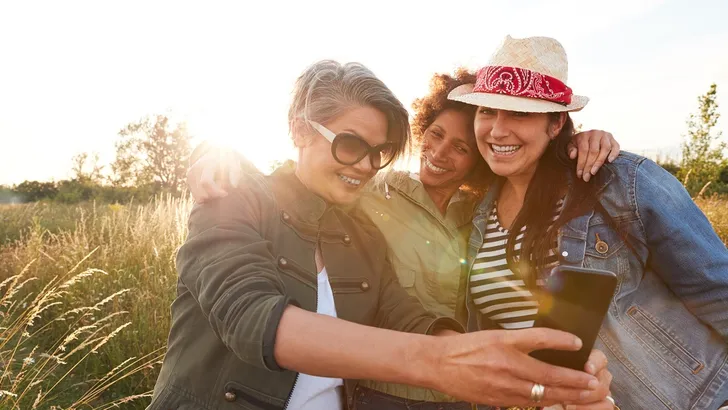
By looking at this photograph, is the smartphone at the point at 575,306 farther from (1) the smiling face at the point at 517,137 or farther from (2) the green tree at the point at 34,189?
(2) the green tree at the point at 34,189

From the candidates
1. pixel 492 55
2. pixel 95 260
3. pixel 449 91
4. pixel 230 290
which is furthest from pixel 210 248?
pixel 95 260

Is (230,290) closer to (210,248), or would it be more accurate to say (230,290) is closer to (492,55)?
(210,248)

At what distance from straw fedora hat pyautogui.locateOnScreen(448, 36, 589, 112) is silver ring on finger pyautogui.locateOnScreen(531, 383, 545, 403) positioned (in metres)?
1.66

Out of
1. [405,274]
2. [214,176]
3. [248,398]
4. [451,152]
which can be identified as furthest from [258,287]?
[451,152]

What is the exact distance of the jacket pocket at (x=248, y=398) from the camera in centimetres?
175

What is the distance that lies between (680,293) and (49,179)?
38.8 metres

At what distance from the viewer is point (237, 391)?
5.75 ft

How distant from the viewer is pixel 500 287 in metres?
2.68

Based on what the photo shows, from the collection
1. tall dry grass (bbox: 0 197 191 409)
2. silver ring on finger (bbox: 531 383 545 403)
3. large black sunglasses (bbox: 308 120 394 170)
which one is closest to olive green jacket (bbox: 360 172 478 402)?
large black sunglasses (bbox: 308 120 394 170)

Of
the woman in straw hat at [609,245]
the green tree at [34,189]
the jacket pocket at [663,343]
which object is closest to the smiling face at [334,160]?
the woman in straw hat at [609,245]

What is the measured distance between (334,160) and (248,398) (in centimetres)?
99

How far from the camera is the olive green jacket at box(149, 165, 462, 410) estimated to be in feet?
4.51

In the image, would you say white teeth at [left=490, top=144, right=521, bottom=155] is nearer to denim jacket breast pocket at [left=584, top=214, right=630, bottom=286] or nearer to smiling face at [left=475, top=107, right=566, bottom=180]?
smiling face at [left=475, top=107, right=566, bottom=180]

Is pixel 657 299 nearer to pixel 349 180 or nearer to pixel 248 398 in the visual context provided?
pixel 349 180
